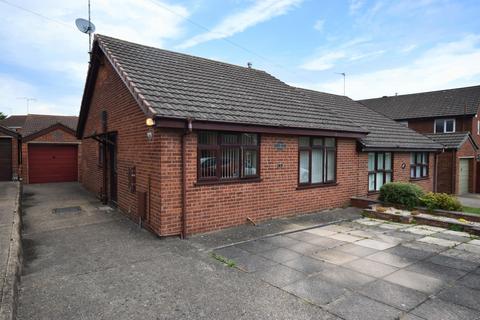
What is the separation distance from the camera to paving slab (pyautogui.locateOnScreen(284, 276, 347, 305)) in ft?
13.6

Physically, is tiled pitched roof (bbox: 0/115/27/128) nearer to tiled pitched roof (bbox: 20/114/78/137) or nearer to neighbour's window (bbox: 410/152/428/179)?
→ tiled pitched roof (bbox: 20/114/78/137)

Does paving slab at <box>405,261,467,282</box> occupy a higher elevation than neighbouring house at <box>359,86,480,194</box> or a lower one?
lower

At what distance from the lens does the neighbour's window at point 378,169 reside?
12109 mm

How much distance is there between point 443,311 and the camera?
150 inches

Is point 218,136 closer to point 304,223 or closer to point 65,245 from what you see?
point 304,223

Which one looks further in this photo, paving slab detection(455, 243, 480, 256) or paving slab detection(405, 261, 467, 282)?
paving slab detection(455, 243, 480, 256)

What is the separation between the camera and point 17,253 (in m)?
5.02

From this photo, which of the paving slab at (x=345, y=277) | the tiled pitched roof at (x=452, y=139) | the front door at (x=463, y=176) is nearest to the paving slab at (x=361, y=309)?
the paving slab at (x=345, y=277)

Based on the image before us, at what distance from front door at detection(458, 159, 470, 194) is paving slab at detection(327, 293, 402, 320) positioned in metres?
18.9

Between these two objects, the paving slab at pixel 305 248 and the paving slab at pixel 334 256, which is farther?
the paving slab at pixel 305 248

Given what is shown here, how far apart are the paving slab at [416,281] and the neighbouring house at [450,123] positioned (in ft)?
54.4

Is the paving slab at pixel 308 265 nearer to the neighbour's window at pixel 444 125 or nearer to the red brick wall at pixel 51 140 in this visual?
the red brick wall at pixel 51 140

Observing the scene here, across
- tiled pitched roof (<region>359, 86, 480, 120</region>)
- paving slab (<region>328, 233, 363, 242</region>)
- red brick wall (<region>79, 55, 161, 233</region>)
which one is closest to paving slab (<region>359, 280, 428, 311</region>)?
paving slab (<region>328, 233, 363, 242</region>)

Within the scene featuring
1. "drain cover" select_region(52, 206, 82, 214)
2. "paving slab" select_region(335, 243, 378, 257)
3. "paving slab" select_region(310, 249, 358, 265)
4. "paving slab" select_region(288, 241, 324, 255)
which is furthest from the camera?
"drain cover" select_region(52, 206, 82, 214)
